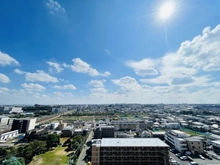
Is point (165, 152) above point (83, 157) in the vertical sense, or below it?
above

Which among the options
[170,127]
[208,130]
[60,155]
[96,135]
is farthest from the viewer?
[170,127]

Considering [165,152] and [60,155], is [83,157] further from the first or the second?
[165,152]

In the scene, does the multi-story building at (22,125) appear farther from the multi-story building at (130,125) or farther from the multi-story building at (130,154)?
the multi-story building at (130,154)

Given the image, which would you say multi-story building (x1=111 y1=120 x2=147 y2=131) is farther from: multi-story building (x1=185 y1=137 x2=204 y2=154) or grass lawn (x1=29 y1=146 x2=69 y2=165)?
Answer: grass lawn (x1=29 y1=146 x2=69 y2=165)

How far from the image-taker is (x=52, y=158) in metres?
23.2

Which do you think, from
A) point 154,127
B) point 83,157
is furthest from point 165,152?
point 154,127

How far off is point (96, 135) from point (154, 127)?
25140 millimetres

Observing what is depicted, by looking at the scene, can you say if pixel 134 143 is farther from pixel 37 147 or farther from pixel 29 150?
pixel 37 147

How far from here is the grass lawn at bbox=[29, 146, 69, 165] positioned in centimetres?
2159

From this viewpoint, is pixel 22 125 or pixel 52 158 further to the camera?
pixel 22 125

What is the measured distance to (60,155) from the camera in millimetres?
24516

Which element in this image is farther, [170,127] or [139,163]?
[170,127]

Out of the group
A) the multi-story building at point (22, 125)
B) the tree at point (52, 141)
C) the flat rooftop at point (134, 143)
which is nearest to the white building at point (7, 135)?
the multi-story building at point (22, 125)

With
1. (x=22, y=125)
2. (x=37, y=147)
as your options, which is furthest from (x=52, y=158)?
(x=22, y=125)
